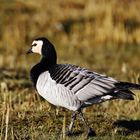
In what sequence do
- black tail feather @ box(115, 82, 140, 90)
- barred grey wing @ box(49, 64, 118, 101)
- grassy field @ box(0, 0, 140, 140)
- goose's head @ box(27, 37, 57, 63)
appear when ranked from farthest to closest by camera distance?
goose's head @ box(27, 37, 57, 63) → grassy field @ box(0, 0, 140, 140) → barred grey wing @ box(49, 64, 118, 101) → black tail feather @ box(115, 82, 140, 90)

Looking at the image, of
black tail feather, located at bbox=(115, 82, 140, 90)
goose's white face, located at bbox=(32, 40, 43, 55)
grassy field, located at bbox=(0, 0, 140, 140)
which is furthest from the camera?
goose's white face, located at bbox=(32, 40, 43, 55)

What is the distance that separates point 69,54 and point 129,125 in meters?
10.4

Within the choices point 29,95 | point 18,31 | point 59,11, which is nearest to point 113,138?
point 29,95

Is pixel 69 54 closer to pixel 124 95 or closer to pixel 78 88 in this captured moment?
pixel 78 88

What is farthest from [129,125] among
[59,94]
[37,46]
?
[37,46]

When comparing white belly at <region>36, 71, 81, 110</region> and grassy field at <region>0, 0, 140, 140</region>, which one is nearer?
white belly at <region>36, 71, 81, 110</region>

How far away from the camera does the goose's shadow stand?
910 centimetres

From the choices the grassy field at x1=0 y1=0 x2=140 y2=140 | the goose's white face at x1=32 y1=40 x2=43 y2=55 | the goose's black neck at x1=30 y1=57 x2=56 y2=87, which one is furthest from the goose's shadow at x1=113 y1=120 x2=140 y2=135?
the goose's white face at x1=32 y1=40 x2=43 y2=55

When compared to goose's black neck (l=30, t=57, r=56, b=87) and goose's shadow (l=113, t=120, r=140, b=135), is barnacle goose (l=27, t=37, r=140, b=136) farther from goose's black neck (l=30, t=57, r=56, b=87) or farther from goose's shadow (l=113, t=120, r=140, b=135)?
goose's shadow (l=113, t=120, r=140, b=135)

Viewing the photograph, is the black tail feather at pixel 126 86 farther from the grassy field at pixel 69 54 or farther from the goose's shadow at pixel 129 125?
the goose's shadow at pixel 129 125

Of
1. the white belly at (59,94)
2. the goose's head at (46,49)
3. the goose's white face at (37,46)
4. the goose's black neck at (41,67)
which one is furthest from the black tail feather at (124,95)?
the goose's white face at (37,46)

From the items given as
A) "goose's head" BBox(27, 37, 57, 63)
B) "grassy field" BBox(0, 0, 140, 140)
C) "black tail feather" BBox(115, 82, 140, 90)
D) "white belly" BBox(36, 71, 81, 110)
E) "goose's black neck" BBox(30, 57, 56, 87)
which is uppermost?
"goose's head" BBox(27, 37, 57, 63)

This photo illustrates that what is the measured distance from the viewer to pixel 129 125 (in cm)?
945

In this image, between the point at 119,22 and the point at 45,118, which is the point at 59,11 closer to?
the point at 119,22
